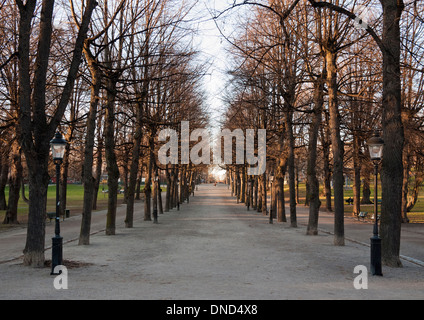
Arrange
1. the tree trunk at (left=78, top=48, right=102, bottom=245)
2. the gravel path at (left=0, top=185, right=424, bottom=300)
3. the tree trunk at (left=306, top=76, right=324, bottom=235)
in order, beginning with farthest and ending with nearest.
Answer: the tree trunk at (left=306, top=76, right=324, bottom=235), the tree trunk at (left=78, top=48, right=102, bottom=245), the gravel path at (left=0, top=185, right=424, bottom=300)

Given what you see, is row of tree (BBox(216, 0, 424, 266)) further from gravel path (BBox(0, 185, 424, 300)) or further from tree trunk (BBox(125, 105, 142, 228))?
tree trunk (BBox(125, 105, 142, 228))

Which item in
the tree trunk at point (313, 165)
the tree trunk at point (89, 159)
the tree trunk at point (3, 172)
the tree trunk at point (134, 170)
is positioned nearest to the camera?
the tree trunk at point (89, 159)

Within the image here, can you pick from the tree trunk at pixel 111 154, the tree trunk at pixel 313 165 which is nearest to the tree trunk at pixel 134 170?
the tree trunk at pixel 111 154

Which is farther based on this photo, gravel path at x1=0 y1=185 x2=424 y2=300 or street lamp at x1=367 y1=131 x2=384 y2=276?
street lamp at x1=367 y1=131 x2=384 y2=276

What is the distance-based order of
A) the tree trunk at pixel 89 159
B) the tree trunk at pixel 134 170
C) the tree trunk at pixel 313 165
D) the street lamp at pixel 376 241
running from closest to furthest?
1. the street lamp at pixel 376 241
2. the tree trunk at pixel 89 159
3. the tree trunk at pixel 313 165
4. the tree trunk at pixel 134 170

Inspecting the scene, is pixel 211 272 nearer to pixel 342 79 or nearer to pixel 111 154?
pixel 111 154

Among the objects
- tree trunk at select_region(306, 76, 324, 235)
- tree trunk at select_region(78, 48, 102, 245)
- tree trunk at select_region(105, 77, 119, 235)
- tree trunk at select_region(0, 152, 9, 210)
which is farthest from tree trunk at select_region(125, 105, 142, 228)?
tree trunk at select_region(306, 76, 324, 235)

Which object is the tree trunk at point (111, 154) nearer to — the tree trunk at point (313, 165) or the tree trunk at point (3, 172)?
the tree trunk at point (3, 172)

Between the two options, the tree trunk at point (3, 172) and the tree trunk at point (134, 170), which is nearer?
the tree trunk at point (134, 170)

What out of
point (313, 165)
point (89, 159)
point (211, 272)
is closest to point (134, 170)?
point (89, 159)

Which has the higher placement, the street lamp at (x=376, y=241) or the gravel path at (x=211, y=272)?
the street lamp at (x=376, y=241)
